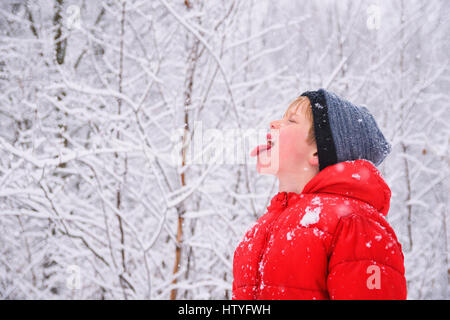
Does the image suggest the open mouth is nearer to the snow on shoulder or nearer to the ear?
the ear

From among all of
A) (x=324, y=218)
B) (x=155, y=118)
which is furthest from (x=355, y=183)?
(x=155, y=118)

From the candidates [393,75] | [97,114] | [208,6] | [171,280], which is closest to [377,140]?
[171,280]

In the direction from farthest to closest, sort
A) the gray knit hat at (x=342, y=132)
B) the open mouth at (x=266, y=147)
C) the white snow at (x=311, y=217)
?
the open mouth at (x=266, y=147)
the gray knit hat at (x=342, y=132)
the white snow at (x=311, y=217)

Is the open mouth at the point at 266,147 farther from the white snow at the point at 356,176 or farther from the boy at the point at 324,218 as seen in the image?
the white snow at the point at 356,176

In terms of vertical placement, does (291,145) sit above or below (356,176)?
above

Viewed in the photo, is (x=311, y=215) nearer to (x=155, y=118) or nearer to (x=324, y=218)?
(x=324, y=218)

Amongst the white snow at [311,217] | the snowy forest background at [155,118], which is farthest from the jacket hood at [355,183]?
the snowy forest background at [155,118]

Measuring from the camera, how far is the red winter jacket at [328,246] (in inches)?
31.5

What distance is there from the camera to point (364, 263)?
80 cm

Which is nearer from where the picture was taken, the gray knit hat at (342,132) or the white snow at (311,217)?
the white snow at (311,217)

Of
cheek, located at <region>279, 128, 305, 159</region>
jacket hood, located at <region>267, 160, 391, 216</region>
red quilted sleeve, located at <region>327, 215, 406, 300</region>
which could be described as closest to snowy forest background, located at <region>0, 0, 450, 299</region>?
cheek, located at <region>279, 128, 305, 159</region>

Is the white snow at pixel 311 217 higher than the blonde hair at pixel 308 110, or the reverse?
the blonde hair at pixel 308 110

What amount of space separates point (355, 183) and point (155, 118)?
5.58ft

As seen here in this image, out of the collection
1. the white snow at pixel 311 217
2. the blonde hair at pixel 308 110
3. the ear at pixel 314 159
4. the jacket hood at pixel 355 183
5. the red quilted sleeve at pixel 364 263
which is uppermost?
the blonde hair at pixel 308 110
